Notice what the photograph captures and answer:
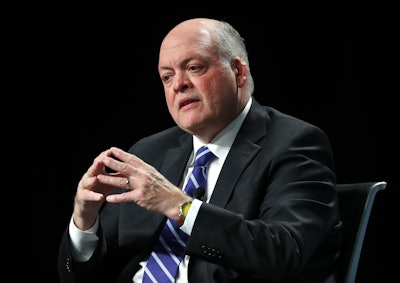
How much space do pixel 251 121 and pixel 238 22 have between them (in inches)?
49.3

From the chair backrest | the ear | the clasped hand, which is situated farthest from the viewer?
the ear

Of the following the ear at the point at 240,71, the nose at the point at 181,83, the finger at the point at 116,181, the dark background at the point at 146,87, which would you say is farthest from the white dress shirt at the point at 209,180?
the dark background at the point at 146,87

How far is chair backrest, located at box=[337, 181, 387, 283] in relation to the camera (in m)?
2.21

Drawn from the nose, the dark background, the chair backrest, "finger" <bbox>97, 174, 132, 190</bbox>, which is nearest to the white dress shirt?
the nose

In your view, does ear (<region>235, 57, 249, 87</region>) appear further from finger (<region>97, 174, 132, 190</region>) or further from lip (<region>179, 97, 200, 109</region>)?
finger (<region>97, 174, 132, 190</region>)

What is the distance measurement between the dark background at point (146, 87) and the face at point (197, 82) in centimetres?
112

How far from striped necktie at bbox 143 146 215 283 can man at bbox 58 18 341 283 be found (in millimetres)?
21

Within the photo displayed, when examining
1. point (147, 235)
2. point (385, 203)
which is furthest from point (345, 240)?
point (385, 203)

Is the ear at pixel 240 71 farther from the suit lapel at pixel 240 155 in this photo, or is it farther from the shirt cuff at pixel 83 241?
the shirt cuff at pixel 83 241

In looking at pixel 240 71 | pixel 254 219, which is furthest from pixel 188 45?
pixel 254 219

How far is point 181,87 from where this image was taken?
245 cm

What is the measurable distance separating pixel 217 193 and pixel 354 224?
47 centimetres

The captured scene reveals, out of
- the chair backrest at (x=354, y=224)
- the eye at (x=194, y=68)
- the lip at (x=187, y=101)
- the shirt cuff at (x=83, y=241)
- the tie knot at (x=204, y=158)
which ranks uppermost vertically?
the eye at (x=194, y=68)

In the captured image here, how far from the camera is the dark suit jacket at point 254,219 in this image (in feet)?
6.69
